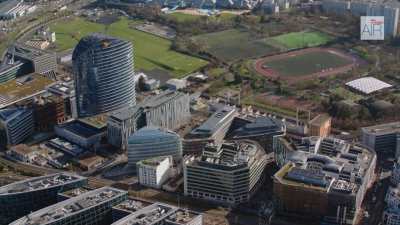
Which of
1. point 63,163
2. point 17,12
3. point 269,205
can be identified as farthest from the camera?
point 17,12

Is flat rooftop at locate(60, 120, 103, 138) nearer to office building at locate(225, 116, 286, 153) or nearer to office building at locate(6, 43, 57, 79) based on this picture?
office building at locate(225, 116, 286, 153)

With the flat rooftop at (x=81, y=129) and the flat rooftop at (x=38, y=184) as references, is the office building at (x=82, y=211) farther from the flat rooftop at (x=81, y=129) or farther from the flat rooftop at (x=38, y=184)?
the flat rooftop at (x=81, y=129)

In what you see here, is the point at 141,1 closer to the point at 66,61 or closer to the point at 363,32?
the point at 66,61

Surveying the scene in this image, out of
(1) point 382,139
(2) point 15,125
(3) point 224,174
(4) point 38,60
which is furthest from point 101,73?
(1) point 382,139

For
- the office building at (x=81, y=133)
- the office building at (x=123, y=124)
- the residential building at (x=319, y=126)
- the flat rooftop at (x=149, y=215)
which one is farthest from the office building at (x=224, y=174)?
the office building at (x=81, y=133)

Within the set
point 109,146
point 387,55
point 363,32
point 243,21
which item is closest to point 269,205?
point 109,146

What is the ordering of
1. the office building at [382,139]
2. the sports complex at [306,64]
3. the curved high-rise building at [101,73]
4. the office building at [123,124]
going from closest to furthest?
the office building at [382,139] < the office building at [123,124] < the curved high-rise building at [101,73] < the sports complex at [306,64]
